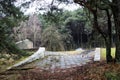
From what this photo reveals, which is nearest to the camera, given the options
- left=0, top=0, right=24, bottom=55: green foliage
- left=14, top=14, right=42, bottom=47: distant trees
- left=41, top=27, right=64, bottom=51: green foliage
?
left=0, top=0, right=24, bottom=55: green foliage

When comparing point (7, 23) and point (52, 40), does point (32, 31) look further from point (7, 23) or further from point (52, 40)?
point (7, 23)

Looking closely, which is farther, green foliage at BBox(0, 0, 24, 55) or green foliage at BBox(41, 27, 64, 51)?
green foliage at BBox(41, 27, 64, 51)

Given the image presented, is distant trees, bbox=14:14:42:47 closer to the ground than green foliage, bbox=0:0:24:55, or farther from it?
closer to the ground

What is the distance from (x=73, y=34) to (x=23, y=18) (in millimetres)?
20176

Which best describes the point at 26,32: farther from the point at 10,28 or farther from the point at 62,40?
the point at 10,28

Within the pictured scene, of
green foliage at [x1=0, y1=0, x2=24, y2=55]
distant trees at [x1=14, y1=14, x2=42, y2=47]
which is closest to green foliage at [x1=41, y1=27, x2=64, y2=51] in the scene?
distant trees at [x1=14, y1=14, x2=42, y2=47]

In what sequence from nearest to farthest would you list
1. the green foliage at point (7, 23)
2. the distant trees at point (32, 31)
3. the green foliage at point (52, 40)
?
1. the green foliage at point (7, 23)
2. the green foliage at point (52, 40)
3. the distant trees at point (32, 31)

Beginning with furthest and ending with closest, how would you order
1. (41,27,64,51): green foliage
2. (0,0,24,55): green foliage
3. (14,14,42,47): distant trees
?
(14,14,42,47): distant trees → (41,27,64,51): green foliage → (0,0,24,55): green foliage

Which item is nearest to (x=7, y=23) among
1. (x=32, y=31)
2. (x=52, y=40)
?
(x=52, y=40)

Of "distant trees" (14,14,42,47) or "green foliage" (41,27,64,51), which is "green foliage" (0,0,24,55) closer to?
"green foliage" (41,27,64,51)

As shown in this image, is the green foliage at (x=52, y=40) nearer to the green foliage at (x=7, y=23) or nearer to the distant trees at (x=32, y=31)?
the distant trees at (x=32, y=31)

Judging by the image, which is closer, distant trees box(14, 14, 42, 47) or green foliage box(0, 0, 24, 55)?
green foliage box(0, 0, 24, 55)

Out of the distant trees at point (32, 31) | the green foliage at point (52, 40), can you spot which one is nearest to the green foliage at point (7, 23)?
the green foliage at point (52, 40)

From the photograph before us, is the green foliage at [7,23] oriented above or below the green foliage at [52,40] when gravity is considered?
above
